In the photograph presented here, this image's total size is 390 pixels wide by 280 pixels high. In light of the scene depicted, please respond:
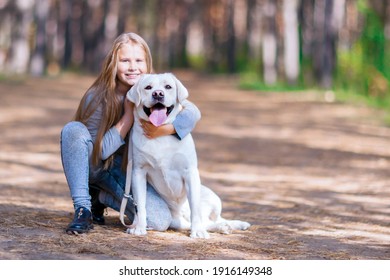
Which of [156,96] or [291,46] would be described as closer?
[156,96]

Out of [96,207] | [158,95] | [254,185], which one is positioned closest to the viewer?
[158,95]

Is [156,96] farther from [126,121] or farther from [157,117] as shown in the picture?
[126,121]

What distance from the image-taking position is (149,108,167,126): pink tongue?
17.7 ft

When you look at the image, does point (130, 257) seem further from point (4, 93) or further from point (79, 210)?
point (4, 93)

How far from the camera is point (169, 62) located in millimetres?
48969

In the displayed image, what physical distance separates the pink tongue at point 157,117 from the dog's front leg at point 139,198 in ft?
1.35

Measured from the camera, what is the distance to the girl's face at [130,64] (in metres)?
5.78

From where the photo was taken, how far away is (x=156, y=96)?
5.31 metres

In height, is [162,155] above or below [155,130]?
below

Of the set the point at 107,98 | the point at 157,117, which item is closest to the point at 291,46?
the point at 107,98

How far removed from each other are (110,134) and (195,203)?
83cm

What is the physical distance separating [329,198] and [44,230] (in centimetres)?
351

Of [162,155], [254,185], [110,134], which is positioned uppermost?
[110,134]

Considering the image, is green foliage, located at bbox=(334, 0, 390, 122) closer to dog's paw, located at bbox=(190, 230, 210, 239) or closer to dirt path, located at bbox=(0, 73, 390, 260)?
dirt path, located at bbox=(0, 73, 390, 260)
